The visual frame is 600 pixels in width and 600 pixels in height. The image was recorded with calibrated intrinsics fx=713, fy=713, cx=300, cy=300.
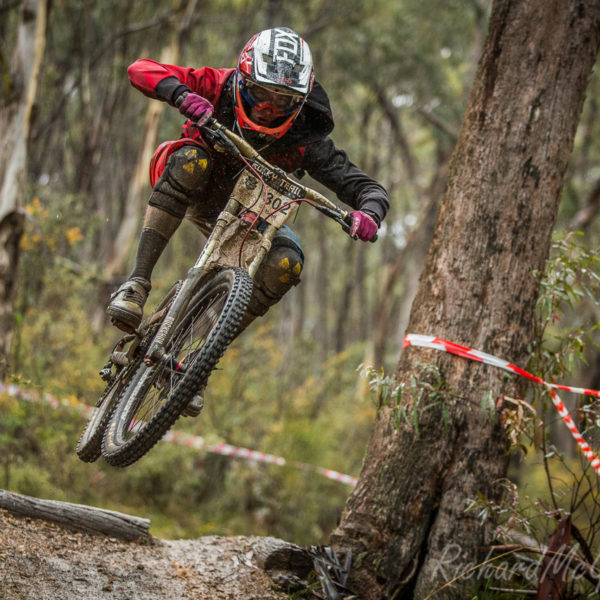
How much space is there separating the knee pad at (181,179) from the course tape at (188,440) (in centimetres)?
266

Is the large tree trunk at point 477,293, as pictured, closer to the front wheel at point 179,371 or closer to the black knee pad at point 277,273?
the black knee pad at point 277,273

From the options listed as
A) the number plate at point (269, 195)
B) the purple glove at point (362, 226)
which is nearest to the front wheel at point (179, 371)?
the number plate at point (269, 195)

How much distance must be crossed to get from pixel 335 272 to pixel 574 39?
31.0 metres

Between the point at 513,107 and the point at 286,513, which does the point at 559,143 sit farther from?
the point at 286,513

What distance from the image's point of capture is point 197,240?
19859mm

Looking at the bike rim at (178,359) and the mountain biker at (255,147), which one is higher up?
the mountain biker at (255,147)

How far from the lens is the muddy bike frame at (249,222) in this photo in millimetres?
4215

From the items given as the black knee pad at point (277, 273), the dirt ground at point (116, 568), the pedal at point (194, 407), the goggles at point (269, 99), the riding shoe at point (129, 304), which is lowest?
the dirt ground at point (116, 568)

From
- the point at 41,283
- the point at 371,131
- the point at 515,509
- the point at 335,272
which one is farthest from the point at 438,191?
the point at 335,272

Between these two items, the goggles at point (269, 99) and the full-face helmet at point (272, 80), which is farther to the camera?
the goggles at point (269, 99)

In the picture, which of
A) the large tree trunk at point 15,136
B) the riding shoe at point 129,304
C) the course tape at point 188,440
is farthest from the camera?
the large tree trunk at point 15,136

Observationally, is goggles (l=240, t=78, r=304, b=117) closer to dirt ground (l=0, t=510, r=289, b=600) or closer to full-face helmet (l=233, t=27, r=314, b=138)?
→ full-face helmet (l=233, t=27, r=314, b=138)

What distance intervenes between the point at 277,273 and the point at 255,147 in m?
0.83

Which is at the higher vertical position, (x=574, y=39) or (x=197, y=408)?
(x=574, y=39)
